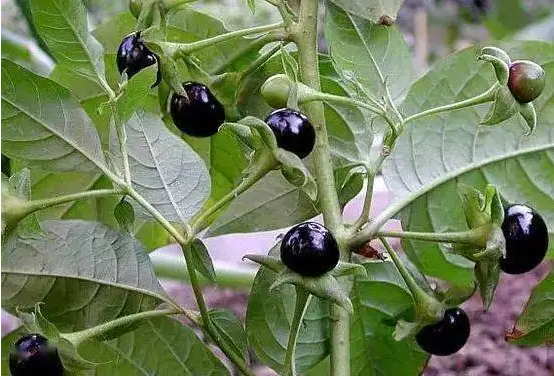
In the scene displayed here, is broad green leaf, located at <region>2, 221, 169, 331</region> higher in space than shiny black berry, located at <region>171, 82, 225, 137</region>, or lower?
lower

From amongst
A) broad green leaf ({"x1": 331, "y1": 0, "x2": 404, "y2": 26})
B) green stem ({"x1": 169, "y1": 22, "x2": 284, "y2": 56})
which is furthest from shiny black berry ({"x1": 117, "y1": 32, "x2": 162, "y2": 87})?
broad green leaf ({"x1": 331, "y1": 0, "x2": 404, "y2": 26})

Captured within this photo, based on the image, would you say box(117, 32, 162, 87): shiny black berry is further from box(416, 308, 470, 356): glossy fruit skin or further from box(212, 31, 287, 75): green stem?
box(416, 308, 470, 356): glossy fruit skin

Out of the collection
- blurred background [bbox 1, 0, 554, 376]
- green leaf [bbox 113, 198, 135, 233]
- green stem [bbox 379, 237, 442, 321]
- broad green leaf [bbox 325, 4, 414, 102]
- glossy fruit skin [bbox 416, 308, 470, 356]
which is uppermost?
broad green leaf [bbox 325, 4, 414, 102]

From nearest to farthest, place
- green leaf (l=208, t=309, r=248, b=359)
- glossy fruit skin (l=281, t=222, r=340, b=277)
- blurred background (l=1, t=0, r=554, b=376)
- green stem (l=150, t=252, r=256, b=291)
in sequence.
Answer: glossy fruit skin (l=281, t=222, r=340, b=277) → green leaf (l=208, t=309, r=248, b=359) → green stem (l=150, t=252, r=256, b=291) → blurred background (l=1, t=0, r=554, b=376)

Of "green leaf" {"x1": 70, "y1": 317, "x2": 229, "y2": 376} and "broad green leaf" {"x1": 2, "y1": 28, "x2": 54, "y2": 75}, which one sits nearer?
"green leaf" {"x1": 70, "y1": 317, "x2": 229, "y2": 376}

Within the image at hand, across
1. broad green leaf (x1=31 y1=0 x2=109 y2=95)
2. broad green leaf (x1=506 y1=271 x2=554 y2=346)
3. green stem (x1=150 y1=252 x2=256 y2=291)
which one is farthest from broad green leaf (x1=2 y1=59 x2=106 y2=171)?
green stem (x1=150 y1=252 x2=256 y2=291)

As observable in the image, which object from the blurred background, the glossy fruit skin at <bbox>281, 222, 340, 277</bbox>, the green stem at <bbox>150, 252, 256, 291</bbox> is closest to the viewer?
the glossy fruit skin at <bbox>281, 222, 340, 277</bbox>
